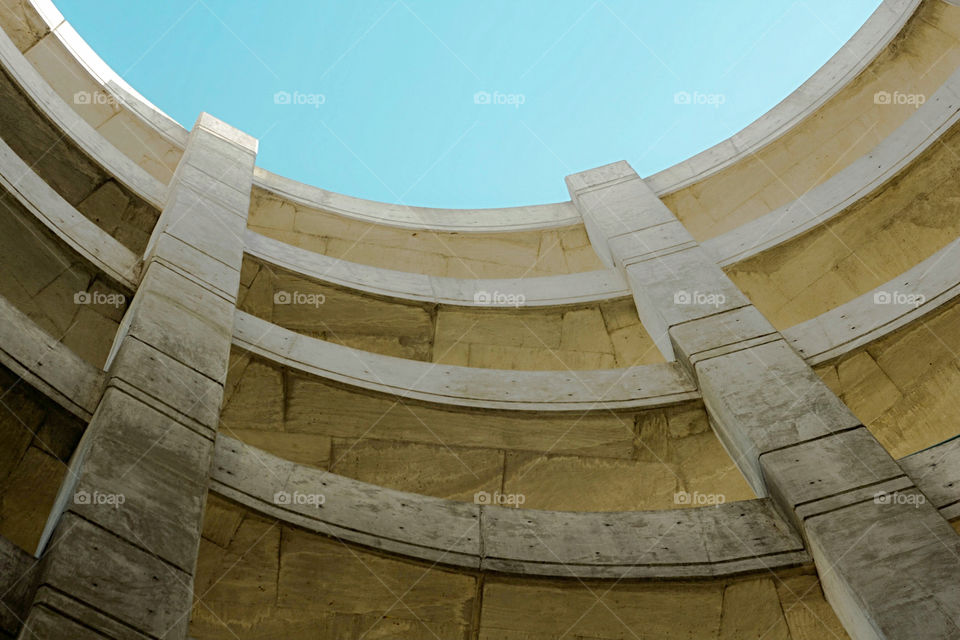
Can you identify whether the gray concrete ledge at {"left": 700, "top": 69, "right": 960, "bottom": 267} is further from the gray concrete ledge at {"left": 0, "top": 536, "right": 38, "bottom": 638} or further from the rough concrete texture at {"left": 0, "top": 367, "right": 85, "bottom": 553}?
the gray concrete ledge at {"left": 0, "top": 536, "right": 38, "bottom": 638}

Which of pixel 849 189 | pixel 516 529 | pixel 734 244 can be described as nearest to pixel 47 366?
pixel 516 529

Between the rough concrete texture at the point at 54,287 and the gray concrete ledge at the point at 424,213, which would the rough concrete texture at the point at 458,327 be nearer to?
the rough concrete texture at the point at 54,287

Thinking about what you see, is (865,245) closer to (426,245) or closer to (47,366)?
→ (426,245)

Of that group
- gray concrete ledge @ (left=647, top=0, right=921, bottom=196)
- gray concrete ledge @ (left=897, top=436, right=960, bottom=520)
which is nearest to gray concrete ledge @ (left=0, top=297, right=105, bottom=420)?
gray concrete ledge @ (left=897, top=436, right=960, bottom=520)

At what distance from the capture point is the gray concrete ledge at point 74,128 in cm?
1227

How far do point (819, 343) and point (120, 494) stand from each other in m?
7.39

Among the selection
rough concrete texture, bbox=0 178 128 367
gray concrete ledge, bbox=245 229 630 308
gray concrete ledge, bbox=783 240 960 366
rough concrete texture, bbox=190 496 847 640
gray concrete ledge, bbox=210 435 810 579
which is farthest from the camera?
gray concrete ledge, bbox=245 229 630 308

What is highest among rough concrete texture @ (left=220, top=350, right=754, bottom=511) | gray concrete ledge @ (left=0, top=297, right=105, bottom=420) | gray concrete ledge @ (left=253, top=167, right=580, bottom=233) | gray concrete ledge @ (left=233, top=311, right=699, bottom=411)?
gray concrete ledge @ (left=253, top=167, right=580, bottom=233)

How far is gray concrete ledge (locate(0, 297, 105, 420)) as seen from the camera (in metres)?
7.38

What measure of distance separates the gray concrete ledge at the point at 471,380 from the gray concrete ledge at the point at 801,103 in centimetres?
610

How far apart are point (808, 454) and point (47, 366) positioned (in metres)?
6.56

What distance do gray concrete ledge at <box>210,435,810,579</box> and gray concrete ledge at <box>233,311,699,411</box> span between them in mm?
2164

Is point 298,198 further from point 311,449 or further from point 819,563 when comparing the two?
point 819,563

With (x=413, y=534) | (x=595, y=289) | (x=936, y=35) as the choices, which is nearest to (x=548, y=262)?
(x=595, y=289)
